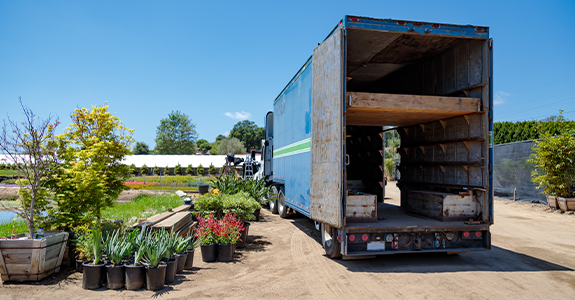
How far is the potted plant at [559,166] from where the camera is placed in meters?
12.2

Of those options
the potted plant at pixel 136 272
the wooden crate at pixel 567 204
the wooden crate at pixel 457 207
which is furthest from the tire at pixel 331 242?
the wooden crate at pixel 567 204

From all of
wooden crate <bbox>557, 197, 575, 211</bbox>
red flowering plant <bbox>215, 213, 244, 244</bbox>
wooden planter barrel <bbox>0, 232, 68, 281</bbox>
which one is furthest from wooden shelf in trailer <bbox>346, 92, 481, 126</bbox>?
wooden crate <bbox>557, 197, 575, 211</bbox>

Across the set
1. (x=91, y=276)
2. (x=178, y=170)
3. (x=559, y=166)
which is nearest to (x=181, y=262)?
(x=91, y=276)

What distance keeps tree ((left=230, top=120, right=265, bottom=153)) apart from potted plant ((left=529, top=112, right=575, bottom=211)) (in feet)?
277

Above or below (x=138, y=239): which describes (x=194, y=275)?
below

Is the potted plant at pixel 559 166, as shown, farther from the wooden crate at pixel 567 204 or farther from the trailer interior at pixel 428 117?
the trailer interior at pixel 428 117

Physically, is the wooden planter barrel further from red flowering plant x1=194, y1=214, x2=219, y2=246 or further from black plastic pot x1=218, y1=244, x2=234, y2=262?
black plastic pot x1=218, y1=244, x2=234, y2=262

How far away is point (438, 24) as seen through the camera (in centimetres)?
582

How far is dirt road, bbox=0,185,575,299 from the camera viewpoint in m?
4.50

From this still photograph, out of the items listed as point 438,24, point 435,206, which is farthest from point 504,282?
point 438,24

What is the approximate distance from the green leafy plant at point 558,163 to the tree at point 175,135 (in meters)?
80.6

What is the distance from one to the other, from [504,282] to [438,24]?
170 inches

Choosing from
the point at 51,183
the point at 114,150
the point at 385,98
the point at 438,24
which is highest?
the point at 438,24

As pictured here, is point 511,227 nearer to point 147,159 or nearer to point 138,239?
point 138,239
